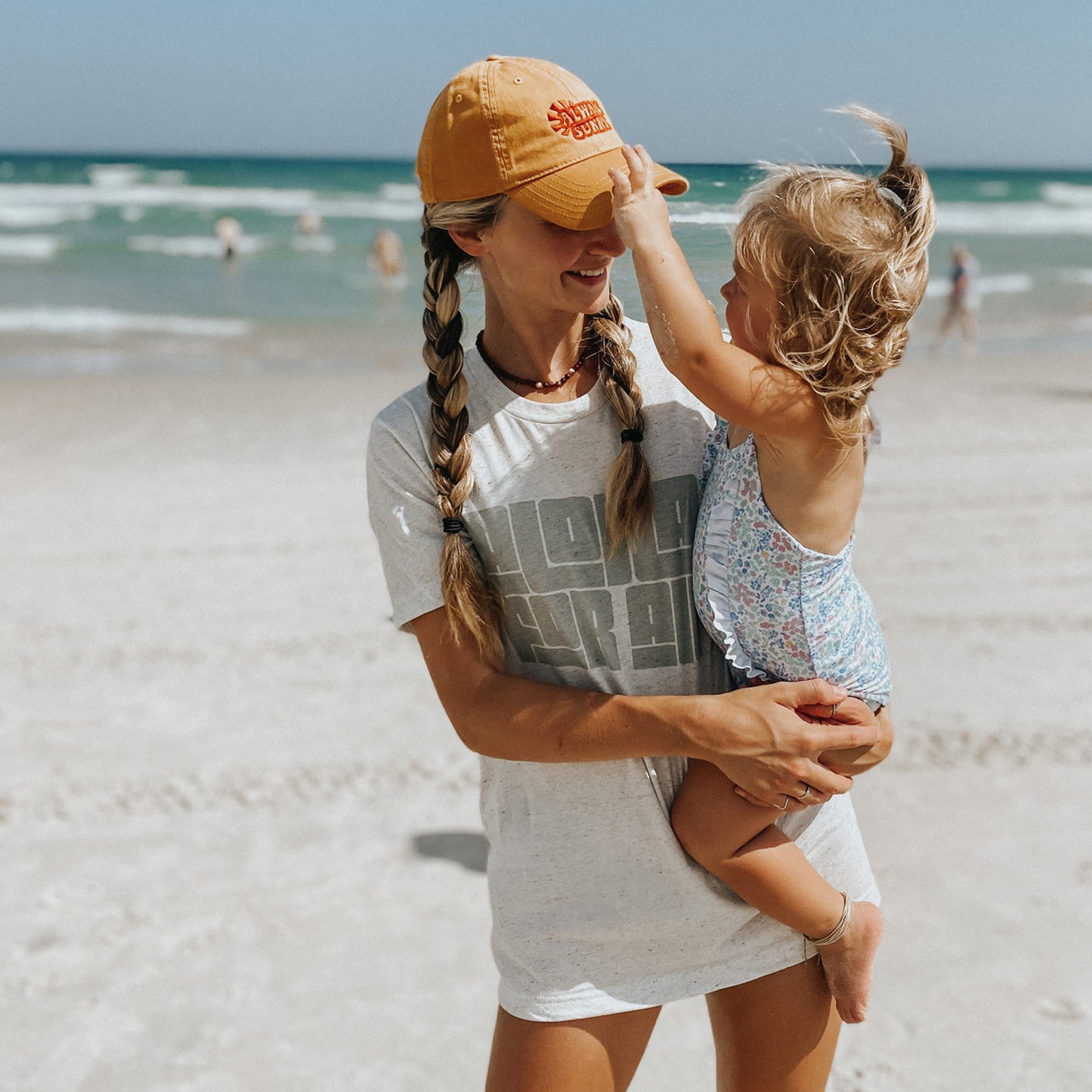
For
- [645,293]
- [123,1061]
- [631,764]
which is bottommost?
[123,1061]

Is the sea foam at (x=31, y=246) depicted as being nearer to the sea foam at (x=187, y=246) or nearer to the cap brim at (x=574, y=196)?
the sea foam at (x=187, y=246)

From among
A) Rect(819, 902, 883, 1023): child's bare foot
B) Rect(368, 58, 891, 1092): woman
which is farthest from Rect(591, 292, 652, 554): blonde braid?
Rect(819, 902, 883, 1023): child's bare foot

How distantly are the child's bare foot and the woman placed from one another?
3cm

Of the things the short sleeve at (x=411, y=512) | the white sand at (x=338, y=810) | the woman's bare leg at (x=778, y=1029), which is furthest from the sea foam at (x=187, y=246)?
the woman's bare leg at (x=778, y=1029)

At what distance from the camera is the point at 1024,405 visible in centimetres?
1123

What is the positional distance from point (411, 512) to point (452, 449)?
0.11 metres

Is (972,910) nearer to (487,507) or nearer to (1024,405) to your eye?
(487,507)

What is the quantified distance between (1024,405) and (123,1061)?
10007 millimetres

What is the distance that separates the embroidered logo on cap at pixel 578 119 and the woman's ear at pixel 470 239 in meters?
0.19

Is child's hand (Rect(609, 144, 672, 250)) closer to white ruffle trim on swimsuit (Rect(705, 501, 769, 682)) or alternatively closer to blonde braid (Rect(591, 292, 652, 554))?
blonde braid (Rect(591, 292, 652, 554))

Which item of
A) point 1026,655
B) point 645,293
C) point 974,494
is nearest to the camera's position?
point 645,293

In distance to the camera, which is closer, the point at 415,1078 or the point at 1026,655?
the point at 415,1078

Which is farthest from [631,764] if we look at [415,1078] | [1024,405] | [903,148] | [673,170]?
[1024,405]

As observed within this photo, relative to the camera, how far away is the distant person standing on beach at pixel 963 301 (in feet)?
48.9
